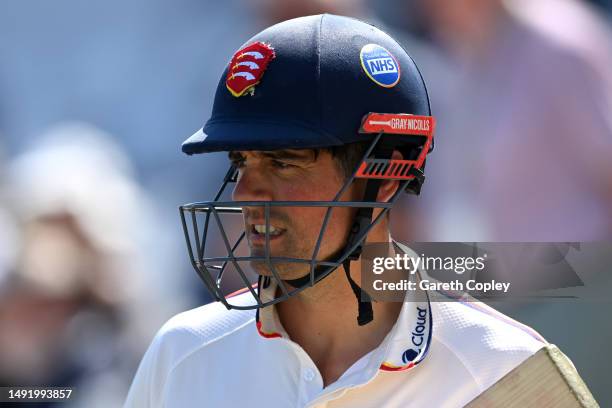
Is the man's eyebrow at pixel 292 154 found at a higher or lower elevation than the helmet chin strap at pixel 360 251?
higher

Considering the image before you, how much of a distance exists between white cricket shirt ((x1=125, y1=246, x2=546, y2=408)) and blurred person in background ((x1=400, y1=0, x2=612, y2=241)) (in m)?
1.02

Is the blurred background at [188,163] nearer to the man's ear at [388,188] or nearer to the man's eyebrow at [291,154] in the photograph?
the man's ear at [388,188]

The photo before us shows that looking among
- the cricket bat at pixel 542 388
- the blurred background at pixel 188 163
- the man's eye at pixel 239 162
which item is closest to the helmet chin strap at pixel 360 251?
the man's eye at pixel 239 162

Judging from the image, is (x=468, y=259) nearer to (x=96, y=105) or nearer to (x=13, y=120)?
(x=96, y=105)

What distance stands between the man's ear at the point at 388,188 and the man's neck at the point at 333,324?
15 cm

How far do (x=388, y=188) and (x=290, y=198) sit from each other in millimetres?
251

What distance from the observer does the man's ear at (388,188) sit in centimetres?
191

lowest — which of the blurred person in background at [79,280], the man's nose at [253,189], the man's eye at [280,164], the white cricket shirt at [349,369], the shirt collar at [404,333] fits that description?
the blurred person in background at [79,280]

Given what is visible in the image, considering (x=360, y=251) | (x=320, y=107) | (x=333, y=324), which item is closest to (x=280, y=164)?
(x=320, y=107)

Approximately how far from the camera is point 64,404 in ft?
9.34

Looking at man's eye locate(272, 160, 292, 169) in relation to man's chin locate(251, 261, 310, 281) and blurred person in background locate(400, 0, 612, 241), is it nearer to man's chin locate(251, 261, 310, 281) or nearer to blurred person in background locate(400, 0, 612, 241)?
man's chin locate(251, 261, 310, 281)

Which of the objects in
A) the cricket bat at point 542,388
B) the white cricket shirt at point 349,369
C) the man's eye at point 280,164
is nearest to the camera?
the cricket bat at point 542,388

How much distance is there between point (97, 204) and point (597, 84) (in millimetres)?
1711

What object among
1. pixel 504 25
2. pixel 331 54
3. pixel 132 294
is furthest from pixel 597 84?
pixel 132 294
